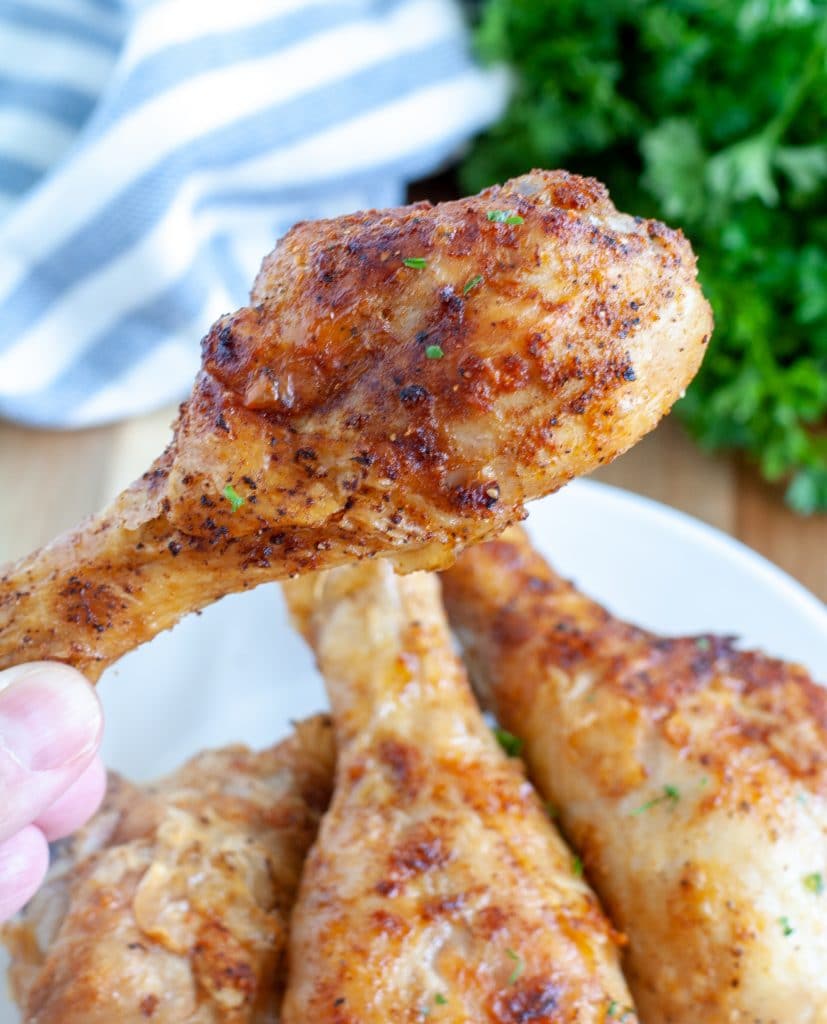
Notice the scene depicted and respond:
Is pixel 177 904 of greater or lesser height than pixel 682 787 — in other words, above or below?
above

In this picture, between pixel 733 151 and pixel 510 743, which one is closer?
pixel 510 743

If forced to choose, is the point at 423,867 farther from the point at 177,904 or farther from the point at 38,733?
the point at 38,733

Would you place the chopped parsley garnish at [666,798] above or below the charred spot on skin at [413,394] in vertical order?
below

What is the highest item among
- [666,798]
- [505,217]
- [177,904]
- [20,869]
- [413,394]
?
[505,217]

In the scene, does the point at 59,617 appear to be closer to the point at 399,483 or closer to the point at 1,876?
the point at 1,876

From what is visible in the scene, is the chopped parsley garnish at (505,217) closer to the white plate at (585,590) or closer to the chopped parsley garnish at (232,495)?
the chopped parsley garnish at (232,495)

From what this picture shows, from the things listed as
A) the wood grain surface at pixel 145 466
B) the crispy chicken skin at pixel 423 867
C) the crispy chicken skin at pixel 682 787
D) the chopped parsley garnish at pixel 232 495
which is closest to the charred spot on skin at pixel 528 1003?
the crispy chicken skin at pixel 423 867

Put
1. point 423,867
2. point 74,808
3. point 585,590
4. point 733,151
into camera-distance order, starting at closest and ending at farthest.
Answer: point 423,867 → point 74,808 → point 585,590 → point 733,151

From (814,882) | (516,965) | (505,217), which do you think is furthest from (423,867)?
(505,217)
